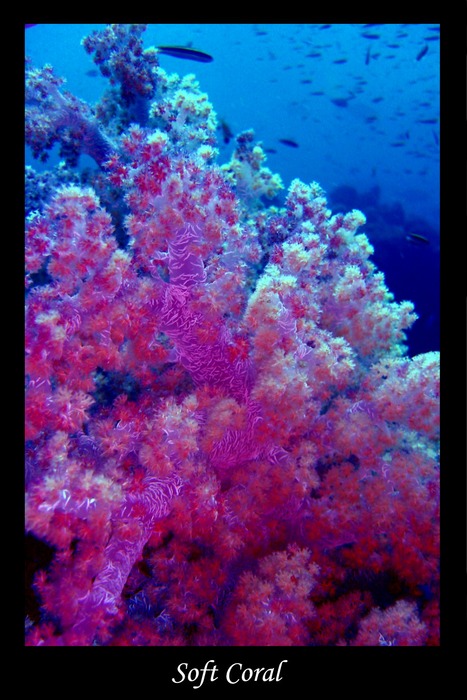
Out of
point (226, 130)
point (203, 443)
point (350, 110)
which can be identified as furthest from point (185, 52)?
point (350, 110)

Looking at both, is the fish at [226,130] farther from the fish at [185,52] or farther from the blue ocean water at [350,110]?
the fish at [185,52]

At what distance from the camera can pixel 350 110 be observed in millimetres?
38875

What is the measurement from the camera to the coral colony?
220 centimetres

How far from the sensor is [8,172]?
7.15ft

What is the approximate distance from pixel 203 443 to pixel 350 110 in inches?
1787

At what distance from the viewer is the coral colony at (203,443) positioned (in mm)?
2195

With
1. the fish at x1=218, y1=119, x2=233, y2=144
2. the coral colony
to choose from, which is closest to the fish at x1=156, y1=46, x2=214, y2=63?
the coral colony

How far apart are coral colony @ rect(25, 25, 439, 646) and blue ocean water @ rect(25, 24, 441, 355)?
428cm

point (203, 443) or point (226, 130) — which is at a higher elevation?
point (226, 130)

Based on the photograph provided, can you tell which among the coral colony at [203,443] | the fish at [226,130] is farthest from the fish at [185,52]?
the fish at [226,130]

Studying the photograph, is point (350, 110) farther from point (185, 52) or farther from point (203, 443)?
point (203, 443)

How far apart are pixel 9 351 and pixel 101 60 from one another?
4011 mm

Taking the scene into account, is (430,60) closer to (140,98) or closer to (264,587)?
(140,98)
